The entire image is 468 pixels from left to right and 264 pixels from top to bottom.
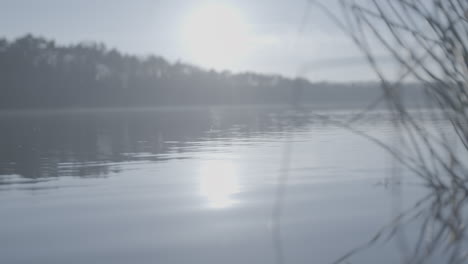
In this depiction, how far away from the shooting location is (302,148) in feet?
34.0

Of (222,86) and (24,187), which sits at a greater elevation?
(222,86)

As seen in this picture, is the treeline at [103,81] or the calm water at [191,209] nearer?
the calm water at [191,209]

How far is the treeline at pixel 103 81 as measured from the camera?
2295 inches

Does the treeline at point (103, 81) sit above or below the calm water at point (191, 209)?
above

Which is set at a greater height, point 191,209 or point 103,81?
point 103,81

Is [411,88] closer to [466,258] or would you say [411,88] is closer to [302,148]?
[466,258]

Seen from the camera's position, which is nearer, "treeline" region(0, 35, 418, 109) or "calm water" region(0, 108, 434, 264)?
"calm water" region(0, 108, 434, 264)

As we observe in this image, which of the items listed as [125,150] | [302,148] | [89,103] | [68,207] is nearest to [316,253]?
[68,207]

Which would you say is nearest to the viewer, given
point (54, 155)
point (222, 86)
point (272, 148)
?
point (54, 155)

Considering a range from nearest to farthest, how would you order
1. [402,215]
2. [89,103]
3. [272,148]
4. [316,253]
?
[316,253] → [402,215] → [272,148] → [89,103]

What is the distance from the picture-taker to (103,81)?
2680 inches

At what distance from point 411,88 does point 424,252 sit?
0.97 m

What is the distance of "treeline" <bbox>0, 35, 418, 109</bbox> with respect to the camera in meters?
58.3

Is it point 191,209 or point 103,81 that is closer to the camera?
point 191,209
